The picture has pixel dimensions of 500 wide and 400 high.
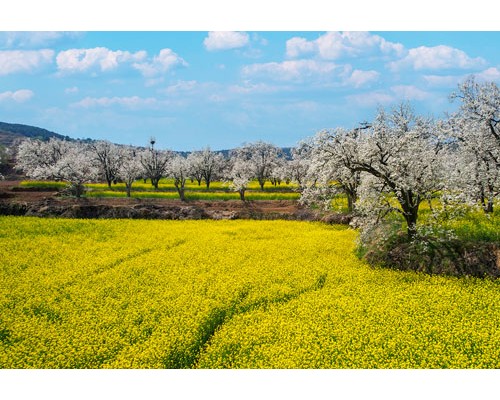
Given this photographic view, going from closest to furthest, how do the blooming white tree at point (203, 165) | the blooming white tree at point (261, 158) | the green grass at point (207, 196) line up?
1. the green grass at point (207, 196)
2. the blooming white tree at point (261, 158)
3. the blooming white tree at point (203, 165)

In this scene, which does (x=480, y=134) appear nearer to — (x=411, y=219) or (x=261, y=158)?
(x=411, y=219)

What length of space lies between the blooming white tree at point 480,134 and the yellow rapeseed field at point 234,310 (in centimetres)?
956

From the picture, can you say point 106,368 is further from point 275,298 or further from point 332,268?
point 332,268

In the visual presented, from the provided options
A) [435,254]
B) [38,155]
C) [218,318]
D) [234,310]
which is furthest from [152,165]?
[218,318]

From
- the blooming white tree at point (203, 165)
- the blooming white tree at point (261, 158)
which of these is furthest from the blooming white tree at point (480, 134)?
the blooming white tree at point (203, 165)

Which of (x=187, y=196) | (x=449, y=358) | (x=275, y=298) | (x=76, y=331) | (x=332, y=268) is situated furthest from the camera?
(x=187, y=196)

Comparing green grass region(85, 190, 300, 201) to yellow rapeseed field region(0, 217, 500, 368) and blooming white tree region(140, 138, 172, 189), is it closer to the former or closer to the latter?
blooming white tree region(140, 138, 172, 189)

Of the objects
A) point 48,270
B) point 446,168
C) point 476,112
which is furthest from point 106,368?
point 476,112

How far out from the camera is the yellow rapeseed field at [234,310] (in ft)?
48.8

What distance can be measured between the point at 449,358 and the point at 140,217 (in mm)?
Result: 38592

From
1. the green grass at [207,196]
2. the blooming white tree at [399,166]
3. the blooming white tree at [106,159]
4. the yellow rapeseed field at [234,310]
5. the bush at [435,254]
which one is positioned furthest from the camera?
the blooming white tree at [106,159]

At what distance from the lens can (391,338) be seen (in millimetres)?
15914

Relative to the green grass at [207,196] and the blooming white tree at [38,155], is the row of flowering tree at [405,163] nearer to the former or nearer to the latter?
the green grass at [207,196]

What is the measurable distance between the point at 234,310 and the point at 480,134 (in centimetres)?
2283
